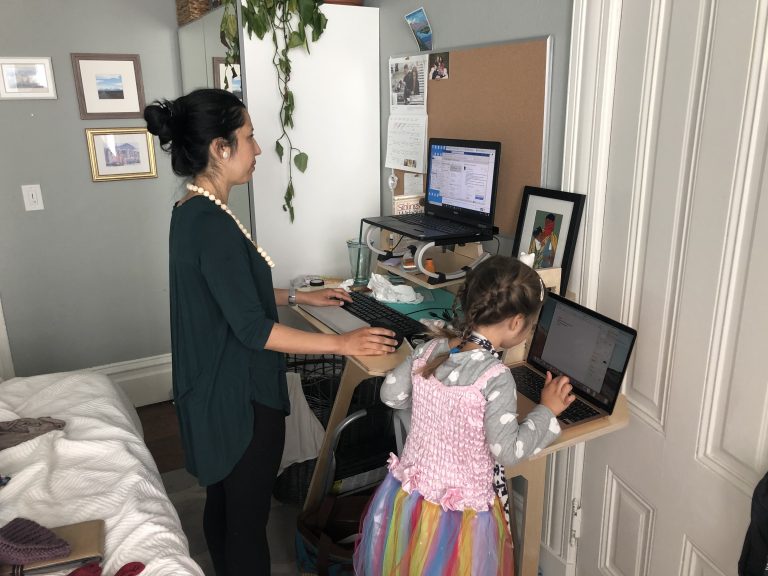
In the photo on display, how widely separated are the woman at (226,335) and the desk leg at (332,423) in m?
0.46

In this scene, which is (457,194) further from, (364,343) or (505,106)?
(364,343)

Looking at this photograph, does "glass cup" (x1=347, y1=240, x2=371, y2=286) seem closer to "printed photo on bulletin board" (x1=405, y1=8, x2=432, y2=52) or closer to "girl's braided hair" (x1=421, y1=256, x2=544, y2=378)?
"printed photo on bulletin board" (x1=405, y1=8, x2=432, y2=52)

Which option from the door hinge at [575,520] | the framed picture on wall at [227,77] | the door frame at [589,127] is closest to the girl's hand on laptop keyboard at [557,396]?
the door frame at [589,127]

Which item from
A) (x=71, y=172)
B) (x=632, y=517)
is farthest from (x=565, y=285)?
(x=71, y=172)

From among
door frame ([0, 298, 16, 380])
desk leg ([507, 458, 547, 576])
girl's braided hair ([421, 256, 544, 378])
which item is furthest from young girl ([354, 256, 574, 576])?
door frame ([0, 298, 16, 380])

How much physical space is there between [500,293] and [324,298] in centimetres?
83

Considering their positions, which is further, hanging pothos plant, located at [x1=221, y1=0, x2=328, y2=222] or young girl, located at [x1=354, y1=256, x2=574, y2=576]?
hanging pothos plant, located at [x1=221, y1=0, x2=328, y2=222]

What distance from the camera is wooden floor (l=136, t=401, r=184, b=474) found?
2.84 metres

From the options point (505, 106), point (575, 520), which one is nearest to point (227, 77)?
point (505, 106)

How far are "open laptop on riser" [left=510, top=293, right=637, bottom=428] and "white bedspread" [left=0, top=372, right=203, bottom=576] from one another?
88cm

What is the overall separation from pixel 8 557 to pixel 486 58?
183cm

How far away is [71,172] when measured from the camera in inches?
118

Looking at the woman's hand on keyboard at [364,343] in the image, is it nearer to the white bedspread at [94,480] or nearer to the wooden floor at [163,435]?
the white bedspread at [94,480]

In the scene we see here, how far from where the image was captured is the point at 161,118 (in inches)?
58.2
